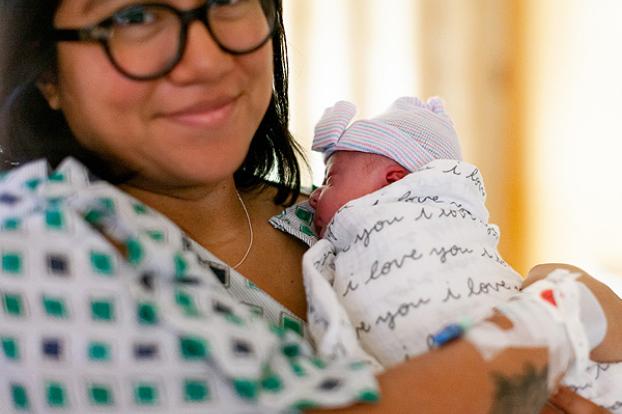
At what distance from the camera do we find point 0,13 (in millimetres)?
1192

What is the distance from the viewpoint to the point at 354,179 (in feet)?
4.82

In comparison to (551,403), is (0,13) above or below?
above

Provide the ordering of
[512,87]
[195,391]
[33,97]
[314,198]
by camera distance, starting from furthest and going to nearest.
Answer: [512,87]
[314,198]
[33,97]
[195,391]

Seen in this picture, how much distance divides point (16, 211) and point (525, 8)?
2.84 m

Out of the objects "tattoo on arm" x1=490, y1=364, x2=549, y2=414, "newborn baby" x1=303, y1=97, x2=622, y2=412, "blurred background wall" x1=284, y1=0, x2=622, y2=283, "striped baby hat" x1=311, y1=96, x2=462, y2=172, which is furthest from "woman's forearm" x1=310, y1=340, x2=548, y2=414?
"blurred background wall" x1=284, y1=0, x2=622, y2=283

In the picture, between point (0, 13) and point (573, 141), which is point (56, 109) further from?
point (573, 141)

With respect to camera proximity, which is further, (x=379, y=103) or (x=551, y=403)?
(x=379, y=103)

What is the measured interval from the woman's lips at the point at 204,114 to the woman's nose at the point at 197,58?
4 centimetres

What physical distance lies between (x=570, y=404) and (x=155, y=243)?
0.67 m

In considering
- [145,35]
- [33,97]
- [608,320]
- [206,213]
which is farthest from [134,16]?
[608,320]

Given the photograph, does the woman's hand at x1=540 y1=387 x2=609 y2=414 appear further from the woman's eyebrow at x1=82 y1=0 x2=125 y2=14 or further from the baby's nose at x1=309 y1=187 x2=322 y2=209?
the woman's eyebrow at x1=82 y1=0 x2=125 y2=14

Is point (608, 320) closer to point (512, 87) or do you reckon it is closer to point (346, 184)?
point (346, 184)

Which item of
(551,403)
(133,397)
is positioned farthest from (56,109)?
(551,403)

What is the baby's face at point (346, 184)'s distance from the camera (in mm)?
1457
